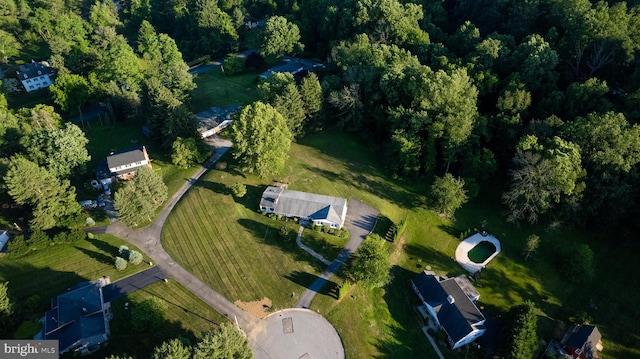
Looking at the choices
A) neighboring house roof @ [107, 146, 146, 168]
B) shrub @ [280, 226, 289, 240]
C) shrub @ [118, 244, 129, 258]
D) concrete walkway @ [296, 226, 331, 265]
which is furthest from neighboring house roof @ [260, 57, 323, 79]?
shrub @ [118, 244, 129, 258]

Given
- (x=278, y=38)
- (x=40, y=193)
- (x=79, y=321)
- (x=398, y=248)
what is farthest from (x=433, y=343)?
(x=278, y=38)

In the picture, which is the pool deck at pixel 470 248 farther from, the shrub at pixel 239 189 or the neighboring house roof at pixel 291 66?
the neighboring house roof at pixel 291 66

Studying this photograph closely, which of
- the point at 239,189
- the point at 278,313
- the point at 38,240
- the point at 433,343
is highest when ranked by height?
the point at 239,189

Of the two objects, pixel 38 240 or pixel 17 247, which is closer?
pixel 17 247

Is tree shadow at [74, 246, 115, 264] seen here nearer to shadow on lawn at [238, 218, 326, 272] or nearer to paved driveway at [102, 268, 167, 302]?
paved driveway at [102, 268, 167, 302]

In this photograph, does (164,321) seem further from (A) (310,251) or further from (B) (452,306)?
(B) (452,306)

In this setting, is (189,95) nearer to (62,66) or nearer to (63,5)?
(62,66)
